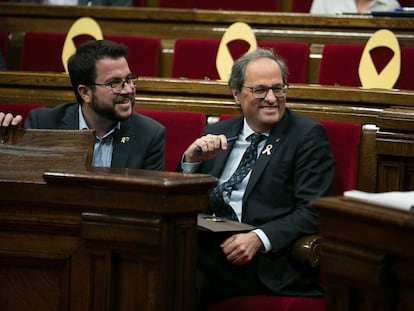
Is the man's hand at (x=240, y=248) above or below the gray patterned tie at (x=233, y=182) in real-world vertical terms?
below

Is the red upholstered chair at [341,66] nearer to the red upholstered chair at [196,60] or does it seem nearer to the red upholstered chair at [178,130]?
the red upholstered chair at [196,60]

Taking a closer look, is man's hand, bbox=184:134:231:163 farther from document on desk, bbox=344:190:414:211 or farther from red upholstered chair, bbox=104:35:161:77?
red upholstered chair, bbox=104:35:161:77

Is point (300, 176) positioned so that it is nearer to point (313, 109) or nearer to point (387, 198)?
point (313, 109)

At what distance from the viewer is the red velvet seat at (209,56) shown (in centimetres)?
194

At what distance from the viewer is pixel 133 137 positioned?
1.46m

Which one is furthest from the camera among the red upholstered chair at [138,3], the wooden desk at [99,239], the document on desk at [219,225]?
the red upholstered chair at [138,3]

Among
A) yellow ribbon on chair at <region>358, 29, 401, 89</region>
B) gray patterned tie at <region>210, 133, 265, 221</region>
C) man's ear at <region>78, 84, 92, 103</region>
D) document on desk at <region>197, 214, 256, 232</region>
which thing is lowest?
document on desk at <region>197, 214, 256, 232</region>

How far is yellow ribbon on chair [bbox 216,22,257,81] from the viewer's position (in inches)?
71.7

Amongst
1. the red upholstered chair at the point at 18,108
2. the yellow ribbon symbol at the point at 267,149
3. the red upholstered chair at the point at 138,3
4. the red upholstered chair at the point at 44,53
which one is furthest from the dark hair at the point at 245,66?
the red upholstered chair at the point at 138,3

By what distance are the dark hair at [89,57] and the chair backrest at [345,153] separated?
368mm

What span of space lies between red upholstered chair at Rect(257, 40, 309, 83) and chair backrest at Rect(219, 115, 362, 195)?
0.52m

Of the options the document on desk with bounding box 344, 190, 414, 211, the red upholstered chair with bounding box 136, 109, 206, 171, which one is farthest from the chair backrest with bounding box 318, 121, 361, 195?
the document on desk with bounding box 344, 190, 414, 211

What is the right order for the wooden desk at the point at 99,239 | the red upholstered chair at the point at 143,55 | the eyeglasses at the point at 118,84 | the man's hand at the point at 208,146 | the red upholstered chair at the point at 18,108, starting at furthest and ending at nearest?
the red upholstered chair at the point at 143,55 < the red upholstered chair at the point at 18,108 < the eyeglasses at the point at 118,84 < the man's hand at the point at 208,146 < the wooden desk at the point at 99,239

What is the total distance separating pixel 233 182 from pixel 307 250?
0.19 m
